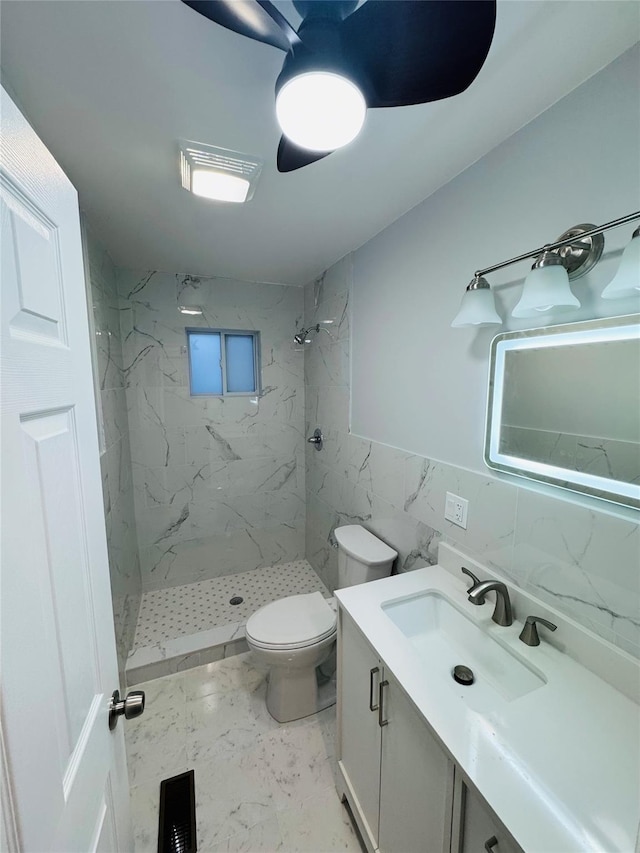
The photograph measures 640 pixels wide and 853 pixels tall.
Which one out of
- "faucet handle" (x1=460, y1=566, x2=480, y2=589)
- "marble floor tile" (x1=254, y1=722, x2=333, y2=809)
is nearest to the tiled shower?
"marble floor tile" (x1=254, y1=722, x2=333, y2=809)

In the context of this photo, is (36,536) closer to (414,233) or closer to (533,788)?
(533,788)

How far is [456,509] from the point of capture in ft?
4.30

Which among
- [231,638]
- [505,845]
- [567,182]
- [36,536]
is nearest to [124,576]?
[231,638]

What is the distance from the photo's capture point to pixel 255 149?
1118 mm

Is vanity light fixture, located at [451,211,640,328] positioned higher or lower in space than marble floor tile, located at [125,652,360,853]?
higher

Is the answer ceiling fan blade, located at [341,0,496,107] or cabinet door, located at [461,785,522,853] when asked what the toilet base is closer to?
cabinet door, located at [461,785,522,853]

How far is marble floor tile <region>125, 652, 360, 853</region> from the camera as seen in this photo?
121 centimetres

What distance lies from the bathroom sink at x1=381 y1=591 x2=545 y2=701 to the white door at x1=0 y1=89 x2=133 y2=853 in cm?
87

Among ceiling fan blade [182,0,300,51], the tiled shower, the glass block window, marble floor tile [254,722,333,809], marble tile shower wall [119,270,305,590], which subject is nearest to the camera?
ceiling fan blade [182,0,300,51]

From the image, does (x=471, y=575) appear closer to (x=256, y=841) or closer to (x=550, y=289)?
(x=550, y=289)

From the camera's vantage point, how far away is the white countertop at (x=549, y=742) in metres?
0.57

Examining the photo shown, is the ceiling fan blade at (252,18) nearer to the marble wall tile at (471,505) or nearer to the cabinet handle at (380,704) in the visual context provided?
the marble wall tile at (471,505)

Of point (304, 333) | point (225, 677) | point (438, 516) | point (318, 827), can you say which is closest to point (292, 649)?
point (318, 827)

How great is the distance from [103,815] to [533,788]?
0.84 meters
